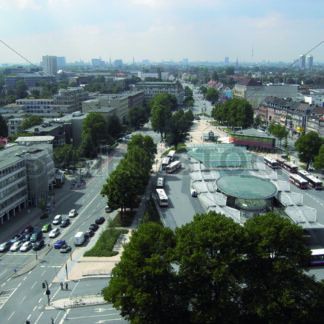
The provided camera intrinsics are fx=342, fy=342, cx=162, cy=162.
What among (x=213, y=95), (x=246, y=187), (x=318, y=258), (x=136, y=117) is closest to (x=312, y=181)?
(x=246, y=187)

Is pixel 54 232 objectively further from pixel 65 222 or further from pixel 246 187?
pixel 246 187

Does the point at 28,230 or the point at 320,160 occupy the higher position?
the point at 320,160

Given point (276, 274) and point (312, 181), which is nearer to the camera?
point (276, 274)

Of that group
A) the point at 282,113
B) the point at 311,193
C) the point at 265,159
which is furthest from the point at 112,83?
the point at 311,193

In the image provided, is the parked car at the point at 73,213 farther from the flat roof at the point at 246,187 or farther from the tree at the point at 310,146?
the tree at the point at 310,146

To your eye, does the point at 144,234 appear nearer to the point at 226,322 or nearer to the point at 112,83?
the point at 226,322

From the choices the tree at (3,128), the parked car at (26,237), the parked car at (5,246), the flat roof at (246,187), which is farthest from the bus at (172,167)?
the tree at (3,128)
